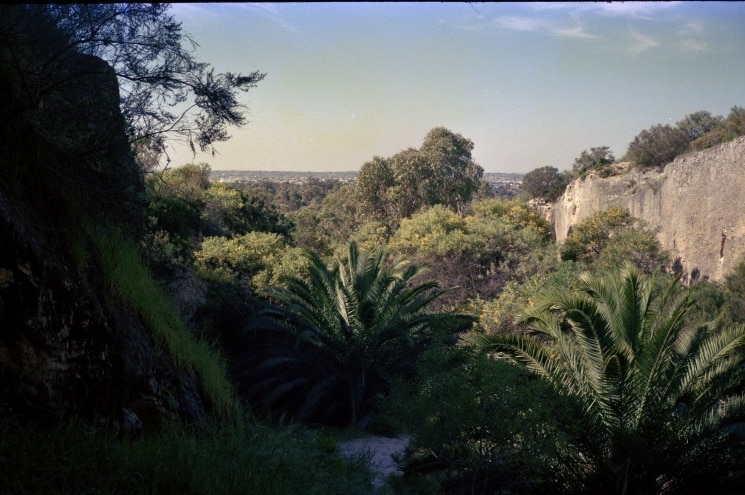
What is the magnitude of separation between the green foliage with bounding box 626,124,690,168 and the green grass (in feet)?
104

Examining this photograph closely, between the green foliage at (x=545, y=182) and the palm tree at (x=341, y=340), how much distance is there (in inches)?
1686

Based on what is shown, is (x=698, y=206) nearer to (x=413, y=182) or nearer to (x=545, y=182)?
(x=413, y=182)

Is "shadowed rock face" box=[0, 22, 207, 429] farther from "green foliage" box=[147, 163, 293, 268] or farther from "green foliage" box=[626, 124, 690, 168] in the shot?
"green foliage" box=[626, 124, 690, 168]

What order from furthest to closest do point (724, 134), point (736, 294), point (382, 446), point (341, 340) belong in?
point (724, 134) < point (736, 294) < point (341, 340) < point (382, 446)

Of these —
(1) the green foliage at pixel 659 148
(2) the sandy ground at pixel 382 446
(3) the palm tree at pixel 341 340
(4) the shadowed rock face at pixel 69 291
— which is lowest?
(2) the sandy ground at pixel 382 446

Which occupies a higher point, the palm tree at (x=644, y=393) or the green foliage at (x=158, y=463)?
the green foliage at (x=158, y=463)

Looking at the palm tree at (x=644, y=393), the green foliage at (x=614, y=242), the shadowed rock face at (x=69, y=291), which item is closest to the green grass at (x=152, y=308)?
the shadowed rock face at (x=69, y=291)

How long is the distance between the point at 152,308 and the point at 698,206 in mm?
23839

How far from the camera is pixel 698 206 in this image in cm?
2522

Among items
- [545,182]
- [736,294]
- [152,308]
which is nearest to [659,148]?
[736,294]

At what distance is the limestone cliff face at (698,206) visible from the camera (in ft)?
75.3

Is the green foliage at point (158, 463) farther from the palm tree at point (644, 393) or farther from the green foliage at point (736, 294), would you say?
the green foliage at point (736, 294)

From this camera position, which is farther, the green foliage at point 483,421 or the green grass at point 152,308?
the green foliage at point 483,421

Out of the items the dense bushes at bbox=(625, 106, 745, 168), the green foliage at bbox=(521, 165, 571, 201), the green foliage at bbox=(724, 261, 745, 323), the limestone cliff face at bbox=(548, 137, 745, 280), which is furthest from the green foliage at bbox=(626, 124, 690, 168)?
the green foliage at bbox=(521, 165, 571, 201)
